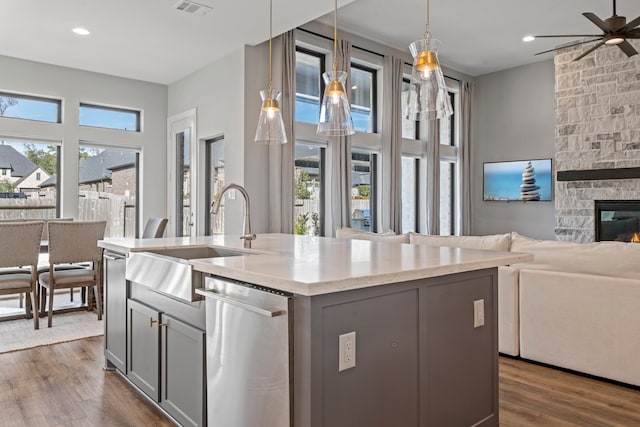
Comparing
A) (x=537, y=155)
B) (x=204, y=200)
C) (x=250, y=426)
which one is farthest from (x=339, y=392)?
(x=537, y=155)

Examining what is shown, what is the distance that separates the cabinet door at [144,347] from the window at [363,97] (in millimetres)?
4531

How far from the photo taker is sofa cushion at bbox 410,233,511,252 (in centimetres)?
332

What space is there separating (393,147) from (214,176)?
2.61 metres

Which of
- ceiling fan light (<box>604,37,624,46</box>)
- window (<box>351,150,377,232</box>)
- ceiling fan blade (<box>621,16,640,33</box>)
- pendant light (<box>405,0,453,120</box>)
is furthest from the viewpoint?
window (<box>351,150,377,232</box>)

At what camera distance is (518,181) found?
7.62 meters

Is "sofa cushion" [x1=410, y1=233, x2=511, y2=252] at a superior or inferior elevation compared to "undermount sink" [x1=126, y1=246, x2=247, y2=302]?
superior

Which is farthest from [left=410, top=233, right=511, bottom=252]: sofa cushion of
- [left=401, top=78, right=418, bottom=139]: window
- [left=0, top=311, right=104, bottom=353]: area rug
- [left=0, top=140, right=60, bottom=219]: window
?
[left=0, top=140, right=60, bottom=219]: window

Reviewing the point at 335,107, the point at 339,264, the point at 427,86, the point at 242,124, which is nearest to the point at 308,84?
the point at 242,124

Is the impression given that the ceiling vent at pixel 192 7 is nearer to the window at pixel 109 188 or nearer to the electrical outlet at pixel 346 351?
the window at pixel 109 188

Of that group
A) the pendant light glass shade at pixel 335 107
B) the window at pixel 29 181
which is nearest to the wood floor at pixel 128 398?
the pendant light glass shade at pixel 335 107

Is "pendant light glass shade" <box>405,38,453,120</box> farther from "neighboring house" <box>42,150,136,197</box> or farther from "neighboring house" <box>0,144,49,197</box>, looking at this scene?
"neighboring house" <box>0,144,49,197</box>

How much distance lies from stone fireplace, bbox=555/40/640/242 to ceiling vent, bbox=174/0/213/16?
512 cm

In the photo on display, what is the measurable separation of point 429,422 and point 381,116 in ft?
17.4

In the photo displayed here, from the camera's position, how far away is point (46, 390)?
2898 millimetres
